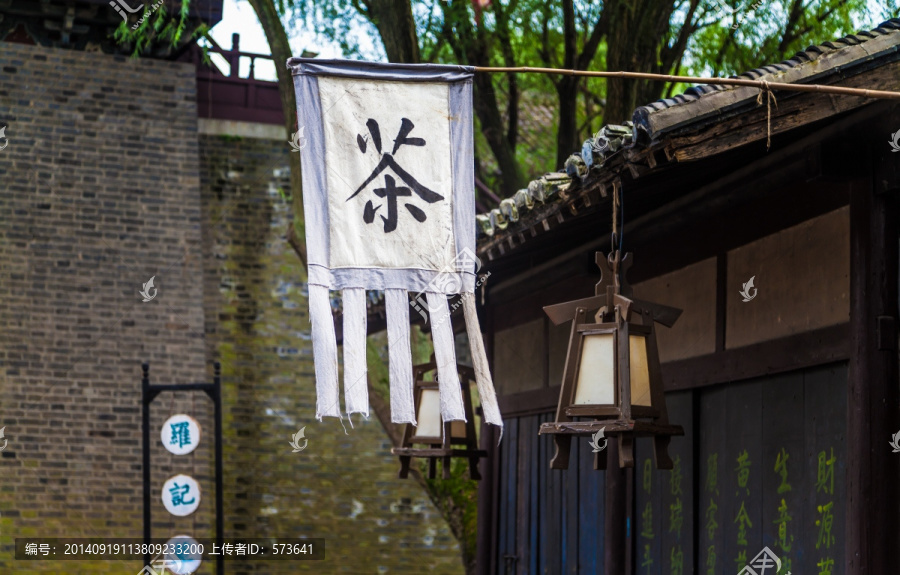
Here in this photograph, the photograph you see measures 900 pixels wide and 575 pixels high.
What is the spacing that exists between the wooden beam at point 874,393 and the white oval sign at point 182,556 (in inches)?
355

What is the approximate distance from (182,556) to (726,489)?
27.1 ft

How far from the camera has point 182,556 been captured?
12211 millimetres

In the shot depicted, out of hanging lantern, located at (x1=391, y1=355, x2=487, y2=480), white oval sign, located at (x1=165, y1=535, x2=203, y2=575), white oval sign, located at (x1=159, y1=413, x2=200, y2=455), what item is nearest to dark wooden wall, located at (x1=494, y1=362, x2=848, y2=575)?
hanging lantern, located at (x1=391, y1=355, x2=487, y2=480)

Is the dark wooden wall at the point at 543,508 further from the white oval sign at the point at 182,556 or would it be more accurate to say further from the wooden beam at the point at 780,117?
the white oval sign at the point at 182,556

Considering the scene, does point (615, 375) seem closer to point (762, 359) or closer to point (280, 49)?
point (762, 359)

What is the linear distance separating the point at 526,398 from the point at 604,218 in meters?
2.66

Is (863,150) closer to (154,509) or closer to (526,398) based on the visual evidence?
(526,398)

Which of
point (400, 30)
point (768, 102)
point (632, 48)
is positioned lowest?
point (768, 102)

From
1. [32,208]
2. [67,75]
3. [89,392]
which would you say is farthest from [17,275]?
[67,75]

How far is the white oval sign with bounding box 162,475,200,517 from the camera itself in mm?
12367

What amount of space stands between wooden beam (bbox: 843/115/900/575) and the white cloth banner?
1442 mm

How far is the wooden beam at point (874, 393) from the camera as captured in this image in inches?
166

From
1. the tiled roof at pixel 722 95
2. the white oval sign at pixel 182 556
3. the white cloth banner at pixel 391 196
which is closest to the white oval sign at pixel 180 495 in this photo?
the white oval sign at pixel 182 556

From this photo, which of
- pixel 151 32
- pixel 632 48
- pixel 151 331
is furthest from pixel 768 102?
pixel 151 32
